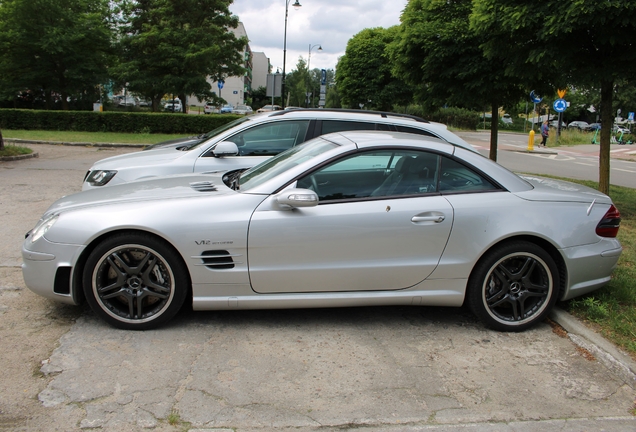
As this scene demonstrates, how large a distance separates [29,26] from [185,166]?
89.0 ft

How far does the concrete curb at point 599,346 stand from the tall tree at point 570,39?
14.0 ft

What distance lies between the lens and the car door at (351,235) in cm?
400

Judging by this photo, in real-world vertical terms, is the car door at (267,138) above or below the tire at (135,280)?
above

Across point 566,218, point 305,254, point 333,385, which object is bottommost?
point 333,385

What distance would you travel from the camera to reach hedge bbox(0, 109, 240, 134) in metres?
24.7

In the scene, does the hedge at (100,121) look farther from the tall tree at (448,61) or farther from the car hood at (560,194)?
the car hood at (560,194)

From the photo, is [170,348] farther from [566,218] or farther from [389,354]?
[566,218]

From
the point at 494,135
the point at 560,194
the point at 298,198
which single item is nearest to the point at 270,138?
the point at 298,198

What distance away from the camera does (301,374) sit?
3.55m

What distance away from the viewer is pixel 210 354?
3754 mm

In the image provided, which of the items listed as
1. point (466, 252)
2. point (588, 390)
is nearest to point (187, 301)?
point (466, 252)

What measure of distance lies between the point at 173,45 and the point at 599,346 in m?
29.2

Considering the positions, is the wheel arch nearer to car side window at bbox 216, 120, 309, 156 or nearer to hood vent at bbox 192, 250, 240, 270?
hood vent at bbox 192, 250, 240, 270

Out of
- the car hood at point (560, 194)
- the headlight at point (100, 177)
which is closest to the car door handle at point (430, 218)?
the car hood at point (560, 194)
